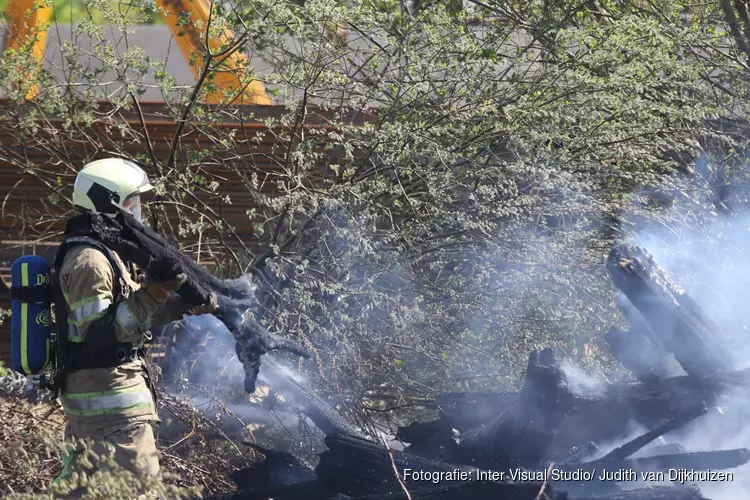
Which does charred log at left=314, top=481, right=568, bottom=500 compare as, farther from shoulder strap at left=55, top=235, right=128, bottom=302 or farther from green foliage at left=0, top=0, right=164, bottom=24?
green foliage at left=0, top=0, right=164, bottom=24

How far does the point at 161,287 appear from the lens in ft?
11.1

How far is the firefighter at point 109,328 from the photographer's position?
3391 mm

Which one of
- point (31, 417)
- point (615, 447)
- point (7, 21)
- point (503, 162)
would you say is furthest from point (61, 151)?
point (615, 447)

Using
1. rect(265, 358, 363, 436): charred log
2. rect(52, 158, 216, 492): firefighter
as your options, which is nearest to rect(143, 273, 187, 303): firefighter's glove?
rect(52, 158, 216, 492): firefighter

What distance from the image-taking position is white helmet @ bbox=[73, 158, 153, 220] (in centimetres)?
356

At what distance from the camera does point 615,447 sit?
498 cm

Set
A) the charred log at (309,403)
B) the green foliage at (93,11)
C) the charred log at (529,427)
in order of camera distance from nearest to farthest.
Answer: the charred log at (529,427) → the charred log at (309,403) → the green foliage at (93,11)

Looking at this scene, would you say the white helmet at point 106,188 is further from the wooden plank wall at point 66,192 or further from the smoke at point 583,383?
the smoke at point 583,383

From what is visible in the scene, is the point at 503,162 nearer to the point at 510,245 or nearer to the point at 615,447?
the point at 510,245

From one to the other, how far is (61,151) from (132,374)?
281cm

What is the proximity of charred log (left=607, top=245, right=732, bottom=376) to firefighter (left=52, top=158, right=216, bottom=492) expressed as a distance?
2622 millimetres

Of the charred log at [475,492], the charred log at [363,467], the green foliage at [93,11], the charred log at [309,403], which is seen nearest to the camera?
the charred log at [475,492]

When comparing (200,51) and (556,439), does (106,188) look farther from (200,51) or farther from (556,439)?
(556,439)

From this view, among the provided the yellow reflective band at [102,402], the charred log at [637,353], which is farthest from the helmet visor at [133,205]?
the charred log at [637,353]
